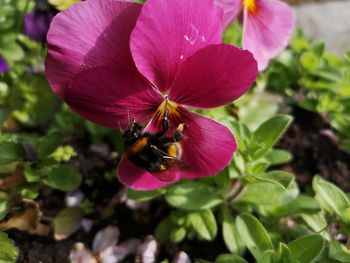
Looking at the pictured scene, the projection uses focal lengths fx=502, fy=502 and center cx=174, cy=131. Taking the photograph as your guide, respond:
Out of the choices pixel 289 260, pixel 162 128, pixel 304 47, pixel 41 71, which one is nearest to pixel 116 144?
pixel 41 71

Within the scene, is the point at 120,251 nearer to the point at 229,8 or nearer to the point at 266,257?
the point at 266,257

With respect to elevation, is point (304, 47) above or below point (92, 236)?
above

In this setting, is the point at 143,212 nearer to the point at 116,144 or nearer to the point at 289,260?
the point at 116,144

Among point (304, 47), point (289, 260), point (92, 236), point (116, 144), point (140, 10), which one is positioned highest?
point (140, 10)

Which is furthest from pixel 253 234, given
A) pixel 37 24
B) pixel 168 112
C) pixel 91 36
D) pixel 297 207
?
pixel 37 24

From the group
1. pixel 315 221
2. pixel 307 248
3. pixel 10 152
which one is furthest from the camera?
pixel 315 221

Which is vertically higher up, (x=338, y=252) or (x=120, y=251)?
(x=338, y=252)
